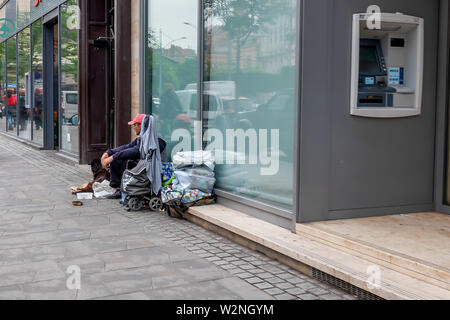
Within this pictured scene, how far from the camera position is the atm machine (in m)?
5.58

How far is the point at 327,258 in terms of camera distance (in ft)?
15.3

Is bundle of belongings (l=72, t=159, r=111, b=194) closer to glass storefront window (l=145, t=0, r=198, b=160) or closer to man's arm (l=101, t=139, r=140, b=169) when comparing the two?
man's arm (l=101, t=139, r=140, b=169)

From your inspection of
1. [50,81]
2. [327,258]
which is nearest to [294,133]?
[327,258]

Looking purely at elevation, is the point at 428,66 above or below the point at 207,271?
above

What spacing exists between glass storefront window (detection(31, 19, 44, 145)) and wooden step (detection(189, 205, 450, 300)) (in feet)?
36.6

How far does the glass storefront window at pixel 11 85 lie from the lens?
2008cm

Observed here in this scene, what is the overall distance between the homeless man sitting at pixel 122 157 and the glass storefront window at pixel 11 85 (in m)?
13.4

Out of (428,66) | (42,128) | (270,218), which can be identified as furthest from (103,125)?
(428,66)

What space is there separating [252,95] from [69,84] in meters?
7.96

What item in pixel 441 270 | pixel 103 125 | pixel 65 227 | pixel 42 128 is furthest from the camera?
pixel 42 128

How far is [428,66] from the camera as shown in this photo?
592cm

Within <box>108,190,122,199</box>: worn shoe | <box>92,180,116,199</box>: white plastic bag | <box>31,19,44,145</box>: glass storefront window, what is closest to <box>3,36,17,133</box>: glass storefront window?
<box>31,19,44,145</box>: glass storefront window
